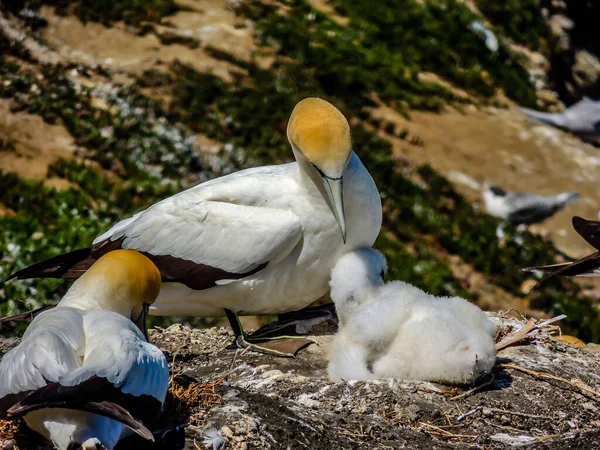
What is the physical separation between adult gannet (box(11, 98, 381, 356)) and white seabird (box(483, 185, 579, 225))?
683cm

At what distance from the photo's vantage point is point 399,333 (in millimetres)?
5395

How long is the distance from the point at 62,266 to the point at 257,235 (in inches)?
50.3

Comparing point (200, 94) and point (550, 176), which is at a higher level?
point (200, 94)

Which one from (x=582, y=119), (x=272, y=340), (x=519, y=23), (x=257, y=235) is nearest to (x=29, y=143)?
(x=272, y=340)

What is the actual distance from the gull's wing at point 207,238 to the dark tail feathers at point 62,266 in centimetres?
8

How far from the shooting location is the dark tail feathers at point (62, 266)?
597cm

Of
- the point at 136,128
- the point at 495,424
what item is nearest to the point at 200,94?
the point at 136,128

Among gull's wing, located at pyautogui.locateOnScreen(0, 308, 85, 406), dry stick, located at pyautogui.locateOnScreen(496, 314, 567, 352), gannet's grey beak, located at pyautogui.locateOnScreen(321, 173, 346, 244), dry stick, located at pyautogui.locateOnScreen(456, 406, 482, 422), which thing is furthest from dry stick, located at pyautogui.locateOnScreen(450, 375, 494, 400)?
gull's wing, located at pyautogui.locateOnScreen(0, 308, 85, 406)

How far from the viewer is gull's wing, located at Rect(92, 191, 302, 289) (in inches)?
224

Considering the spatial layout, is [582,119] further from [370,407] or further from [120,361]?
[120,361]

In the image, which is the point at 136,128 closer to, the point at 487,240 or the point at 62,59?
the point at 62,59

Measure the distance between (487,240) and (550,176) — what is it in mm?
2353

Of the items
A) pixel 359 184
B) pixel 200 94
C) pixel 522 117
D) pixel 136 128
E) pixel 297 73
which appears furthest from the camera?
pixel 522 117

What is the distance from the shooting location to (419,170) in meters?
12.8
